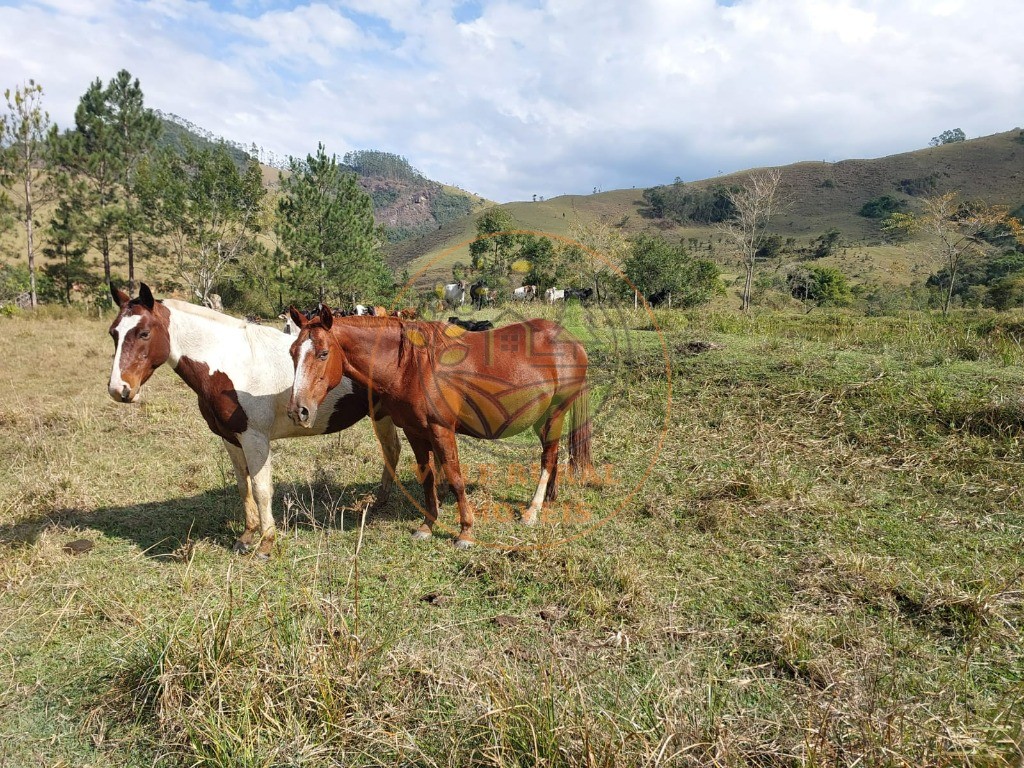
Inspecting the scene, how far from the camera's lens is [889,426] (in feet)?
19.2

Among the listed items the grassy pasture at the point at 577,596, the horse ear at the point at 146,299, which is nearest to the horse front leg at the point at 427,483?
the grassy pasture at the point at 577,596

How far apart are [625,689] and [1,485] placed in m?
6.67

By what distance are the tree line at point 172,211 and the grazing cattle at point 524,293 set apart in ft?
50.3

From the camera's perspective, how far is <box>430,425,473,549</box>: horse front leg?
4.35m

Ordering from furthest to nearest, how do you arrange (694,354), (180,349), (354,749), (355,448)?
(694,354) < (355,448) < (180,349) < (354,749)

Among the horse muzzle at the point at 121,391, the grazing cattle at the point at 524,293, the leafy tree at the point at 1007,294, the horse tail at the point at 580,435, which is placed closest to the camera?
the horse muzzle at the point at 121,391

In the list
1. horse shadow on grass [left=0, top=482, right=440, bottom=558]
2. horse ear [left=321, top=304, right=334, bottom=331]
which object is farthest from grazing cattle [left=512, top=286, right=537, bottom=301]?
horse ear [left=321, top=304, right=334, bottom=331]

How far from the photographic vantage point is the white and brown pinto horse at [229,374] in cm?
399

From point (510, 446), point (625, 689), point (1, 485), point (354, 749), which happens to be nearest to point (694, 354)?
point (510, 446)

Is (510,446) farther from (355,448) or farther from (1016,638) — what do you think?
(1016,638)

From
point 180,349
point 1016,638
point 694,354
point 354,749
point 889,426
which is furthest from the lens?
point 694,354

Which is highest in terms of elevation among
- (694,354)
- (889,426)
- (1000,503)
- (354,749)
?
(694,354)

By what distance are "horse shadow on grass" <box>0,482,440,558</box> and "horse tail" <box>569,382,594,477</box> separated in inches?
68.2

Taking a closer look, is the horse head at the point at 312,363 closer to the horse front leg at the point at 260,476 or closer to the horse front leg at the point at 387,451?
the horse front leg at the point at 260,476
